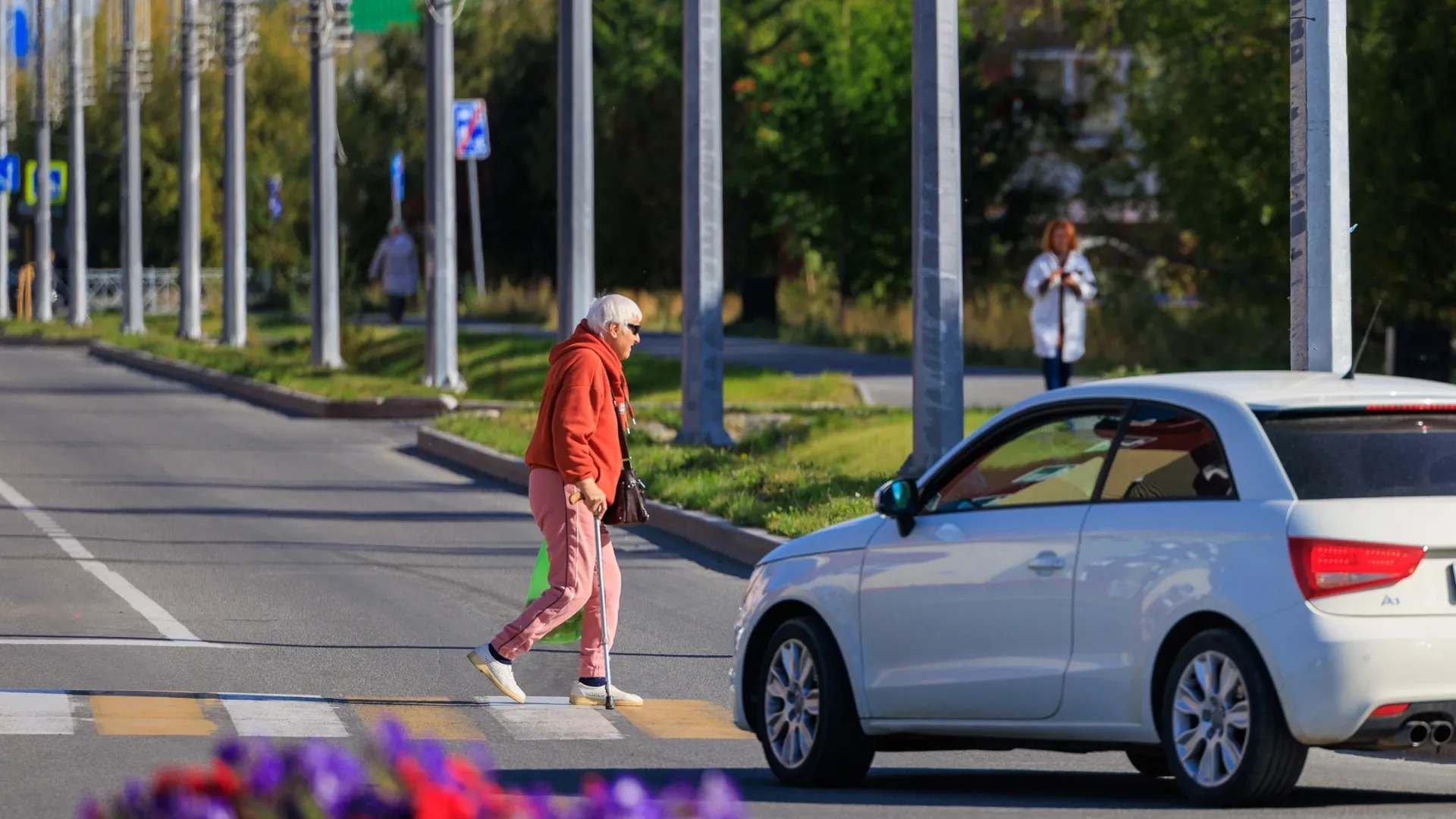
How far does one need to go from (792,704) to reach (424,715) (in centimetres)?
202

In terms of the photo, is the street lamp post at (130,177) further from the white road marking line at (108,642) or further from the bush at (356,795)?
the bush at (356,795)

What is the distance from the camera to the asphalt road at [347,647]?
9.34 metres

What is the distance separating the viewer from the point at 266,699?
36.8 ft

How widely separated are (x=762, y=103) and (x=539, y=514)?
3722cm

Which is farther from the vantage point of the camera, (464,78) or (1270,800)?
(464,78)

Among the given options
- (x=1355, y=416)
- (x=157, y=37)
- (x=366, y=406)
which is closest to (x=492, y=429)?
(x=366, y=406)

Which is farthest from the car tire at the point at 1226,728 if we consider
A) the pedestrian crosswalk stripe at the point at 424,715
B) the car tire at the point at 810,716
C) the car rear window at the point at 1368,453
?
the pedestrian crosswalk stripe at the point at 424,715

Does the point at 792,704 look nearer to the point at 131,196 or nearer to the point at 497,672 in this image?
the point at 497,672

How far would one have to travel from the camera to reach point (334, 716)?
10.8 meters

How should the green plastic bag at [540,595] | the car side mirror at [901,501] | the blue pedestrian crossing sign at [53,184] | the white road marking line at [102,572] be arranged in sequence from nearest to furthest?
the car side mirror at [901,501] → the green plastic bag at [540,595] → the white road marking line at [102,572] → the blue pedestrian crossing sign at [53,184]

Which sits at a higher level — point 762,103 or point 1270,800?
point 762,103

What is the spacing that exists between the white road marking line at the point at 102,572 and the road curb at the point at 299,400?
8.73 m

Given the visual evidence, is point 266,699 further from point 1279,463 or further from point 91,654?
point 1279,463

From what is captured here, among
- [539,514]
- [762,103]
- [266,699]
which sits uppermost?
[762,103]
